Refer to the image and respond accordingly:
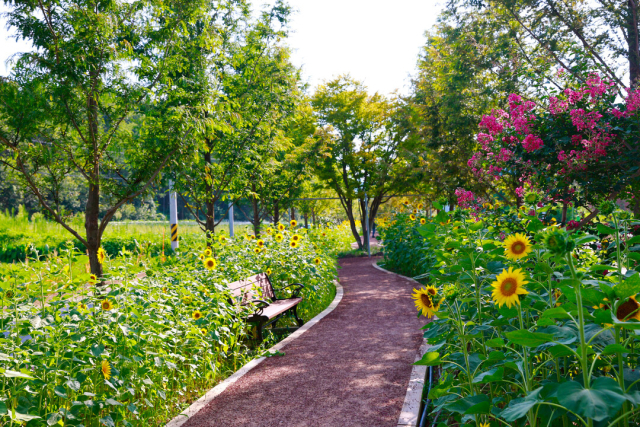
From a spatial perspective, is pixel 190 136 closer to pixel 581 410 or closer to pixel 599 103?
pixel 599 103

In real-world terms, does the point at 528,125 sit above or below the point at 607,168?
above

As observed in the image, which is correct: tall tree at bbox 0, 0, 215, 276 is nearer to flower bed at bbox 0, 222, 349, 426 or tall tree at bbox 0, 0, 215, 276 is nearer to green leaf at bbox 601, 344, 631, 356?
flower bed at bbox 0, 222, 349, 426

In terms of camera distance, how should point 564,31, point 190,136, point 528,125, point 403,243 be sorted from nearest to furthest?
point 528,125 < point 190,136 < point 564,31 < point 403,243

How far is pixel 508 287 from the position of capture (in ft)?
5.42

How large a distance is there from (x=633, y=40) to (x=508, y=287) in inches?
288

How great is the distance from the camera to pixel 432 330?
2.30 metres

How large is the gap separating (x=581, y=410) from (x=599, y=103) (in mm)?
4660

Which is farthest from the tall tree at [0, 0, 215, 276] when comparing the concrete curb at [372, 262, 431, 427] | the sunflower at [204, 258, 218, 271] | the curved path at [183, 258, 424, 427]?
the concrete curb at [372, 262, 431, 427]

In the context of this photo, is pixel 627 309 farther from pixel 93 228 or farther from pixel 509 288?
pixel 93 228

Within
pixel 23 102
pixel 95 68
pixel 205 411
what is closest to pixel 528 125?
pixel 205 411

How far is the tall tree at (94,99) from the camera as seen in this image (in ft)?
14.7

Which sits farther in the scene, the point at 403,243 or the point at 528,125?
the point at 403,243

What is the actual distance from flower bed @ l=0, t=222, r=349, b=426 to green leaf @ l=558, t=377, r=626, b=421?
1.79 m

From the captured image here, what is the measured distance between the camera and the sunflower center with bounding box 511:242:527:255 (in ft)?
5.91
